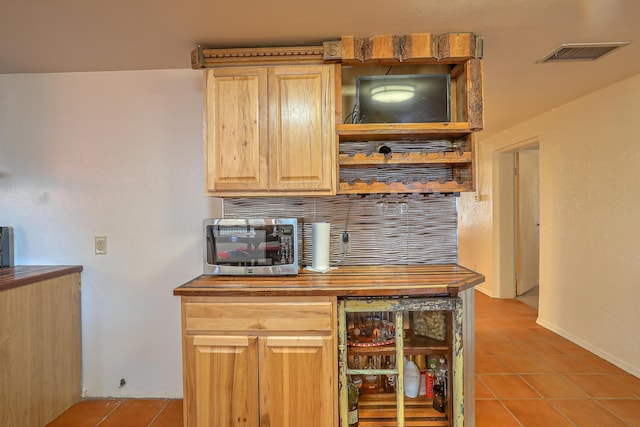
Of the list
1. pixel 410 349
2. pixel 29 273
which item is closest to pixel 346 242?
pixel 410 349

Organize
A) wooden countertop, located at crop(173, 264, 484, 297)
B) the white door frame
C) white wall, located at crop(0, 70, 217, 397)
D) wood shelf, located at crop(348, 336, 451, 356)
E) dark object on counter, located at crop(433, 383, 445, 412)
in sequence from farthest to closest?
the white door frame, white wall, located at crop(0, 70, 217, 397), dark object on counter, located at crop(433, 383, 445, 412), wood shelf, located at crop(348, 336, 451, 356), wooden countertop, located at crop(173, 264, 484, 297)

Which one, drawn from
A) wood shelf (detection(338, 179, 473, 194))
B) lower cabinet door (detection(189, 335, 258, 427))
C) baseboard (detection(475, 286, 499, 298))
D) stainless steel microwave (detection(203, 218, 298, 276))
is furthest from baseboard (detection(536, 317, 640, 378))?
lower cabinet door (detection(189, 335, 258, 427))

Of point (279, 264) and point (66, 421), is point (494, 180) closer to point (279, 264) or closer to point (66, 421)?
point (279, 264)

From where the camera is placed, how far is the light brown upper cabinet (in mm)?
2018

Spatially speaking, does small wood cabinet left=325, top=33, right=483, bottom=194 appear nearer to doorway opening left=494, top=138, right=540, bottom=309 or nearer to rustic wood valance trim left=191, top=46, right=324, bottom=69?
rustic wood valance trim left=191, top=46, right=324, bottom=69

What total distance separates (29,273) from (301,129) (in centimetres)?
180

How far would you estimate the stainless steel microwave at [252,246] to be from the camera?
6.38 ft

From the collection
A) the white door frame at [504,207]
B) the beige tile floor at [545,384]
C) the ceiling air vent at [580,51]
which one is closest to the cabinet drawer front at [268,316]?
the beige tile floor at [545,384]

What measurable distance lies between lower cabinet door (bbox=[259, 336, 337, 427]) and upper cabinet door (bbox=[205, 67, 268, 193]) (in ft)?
2.75

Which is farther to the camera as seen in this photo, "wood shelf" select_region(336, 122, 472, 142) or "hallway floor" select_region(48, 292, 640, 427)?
"hallway floor" select_region(48, 292, 640, 427)

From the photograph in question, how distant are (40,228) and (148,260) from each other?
2.50 ft

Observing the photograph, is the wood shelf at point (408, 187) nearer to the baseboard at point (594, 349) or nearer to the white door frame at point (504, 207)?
the baseboard at point (594, 349)

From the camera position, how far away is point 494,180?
15.5ft

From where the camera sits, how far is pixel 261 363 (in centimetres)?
173
